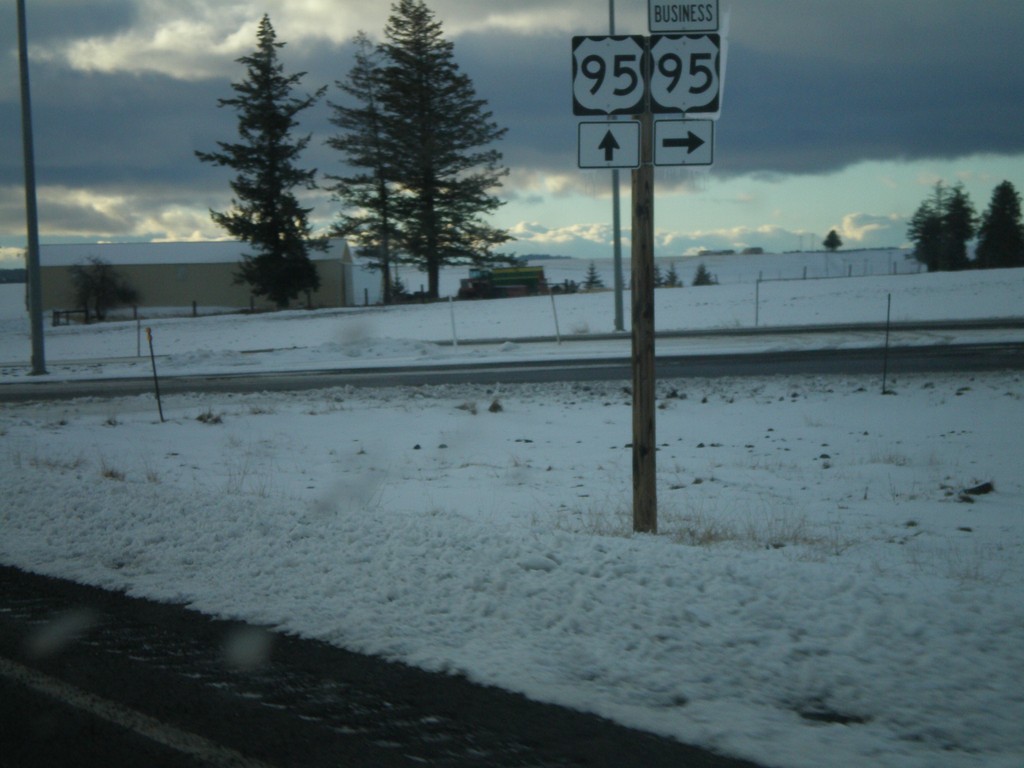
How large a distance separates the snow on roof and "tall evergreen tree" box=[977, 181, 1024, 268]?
5705 cm

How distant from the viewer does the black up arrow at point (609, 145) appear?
7203mm

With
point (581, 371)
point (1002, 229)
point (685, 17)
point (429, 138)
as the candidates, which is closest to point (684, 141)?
point (685, 17)

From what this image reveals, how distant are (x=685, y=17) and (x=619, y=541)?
3978 mm

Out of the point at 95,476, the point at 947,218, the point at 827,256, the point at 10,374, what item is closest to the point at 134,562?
the point at 95,476

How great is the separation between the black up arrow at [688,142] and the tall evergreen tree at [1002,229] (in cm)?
8566

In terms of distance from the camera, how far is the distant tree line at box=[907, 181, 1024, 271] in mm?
83750

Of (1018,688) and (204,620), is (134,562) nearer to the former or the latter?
(204,620)

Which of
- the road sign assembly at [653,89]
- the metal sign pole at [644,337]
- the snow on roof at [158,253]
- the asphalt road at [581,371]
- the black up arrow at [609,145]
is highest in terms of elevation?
the snow on roof at [158,253]

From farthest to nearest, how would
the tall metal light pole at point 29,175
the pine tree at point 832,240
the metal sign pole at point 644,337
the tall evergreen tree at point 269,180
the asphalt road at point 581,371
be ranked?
the pine tree at point 832,240 < the tall evergreen tree at point 269,180 < the tall metal light pole at point 29,175 < the asphalt road at point 581,371 < the metal sign pole at point 644,337

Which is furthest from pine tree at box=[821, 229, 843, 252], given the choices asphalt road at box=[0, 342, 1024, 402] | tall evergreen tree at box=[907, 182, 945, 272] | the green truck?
asphalt road at box=[0, 342, 1024, 402]

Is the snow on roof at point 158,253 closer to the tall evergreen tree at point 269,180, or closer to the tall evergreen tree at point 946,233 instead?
the tall evergreen tree at point 269,180

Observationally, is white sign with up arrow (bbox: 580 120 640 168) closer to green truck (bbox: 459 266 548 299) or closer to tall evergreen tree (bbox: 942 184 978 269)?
green truck (bbox: 459 266 548 299)

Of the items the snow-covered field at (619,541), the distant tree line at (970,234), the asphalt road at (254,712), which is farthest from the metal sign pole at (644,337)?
the distant tree line at (970,234)

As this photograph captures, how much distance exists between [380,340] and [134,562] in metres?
24.7
